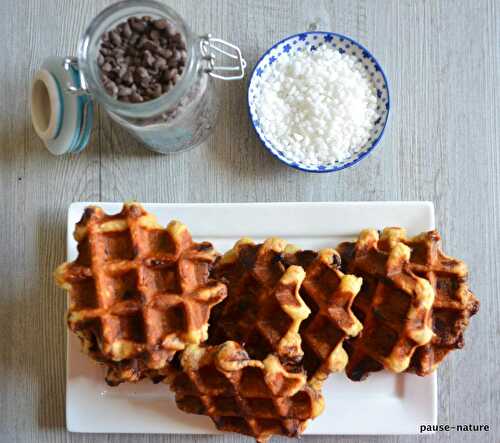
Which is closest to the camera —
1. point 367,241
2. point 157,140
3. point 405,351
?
point 405,351

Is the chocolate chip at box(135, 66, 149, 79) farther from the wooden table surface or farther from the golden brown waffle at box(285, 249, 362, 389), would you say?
the golden brown waffle at box(285, 249, 362, 389)

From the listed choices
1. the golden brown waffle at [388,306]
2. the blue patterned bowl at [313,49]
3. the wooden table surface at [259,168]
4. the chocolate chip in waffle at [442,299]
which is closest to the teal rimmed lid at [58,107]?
the wooden table surface at [259,168]

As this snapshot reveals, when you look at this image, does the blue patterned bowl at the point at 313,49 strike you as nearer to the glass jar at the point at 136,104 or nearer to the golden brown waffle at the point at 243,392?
the glass jar at the point at 136,104

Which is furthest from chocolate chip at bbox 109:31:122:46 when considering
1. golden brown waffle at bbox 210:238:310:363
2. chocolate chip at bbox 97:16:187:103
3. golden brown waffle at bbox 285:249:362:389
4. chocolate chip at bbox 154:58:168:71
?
golden brown waffle at bbox 285:249:362:389

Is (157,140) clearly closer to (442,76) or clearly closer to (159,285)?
(159,285)

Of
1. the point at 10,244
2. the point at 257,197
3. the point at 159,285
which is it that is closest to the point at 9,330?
the point at 10,244

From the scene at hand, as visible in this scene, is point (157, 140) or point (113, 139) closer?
point (157, 140)
